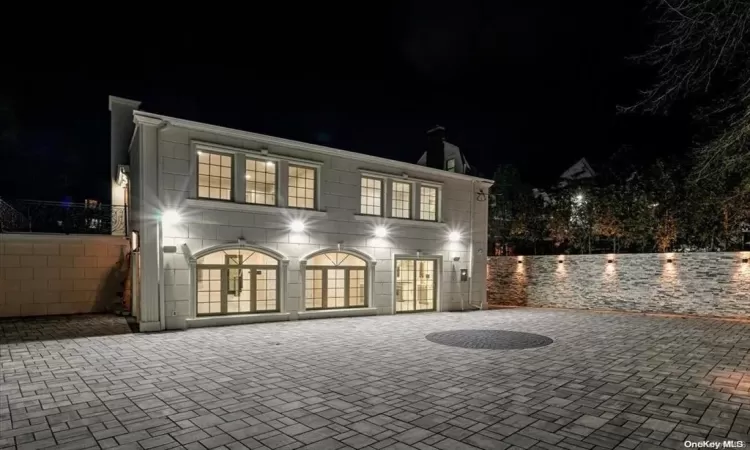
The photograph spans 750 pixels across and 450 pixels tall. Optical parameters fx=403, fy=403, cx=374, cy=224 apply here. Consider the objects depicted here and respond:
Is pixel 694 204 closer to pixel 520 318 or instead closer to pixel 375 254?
pixel 520 318

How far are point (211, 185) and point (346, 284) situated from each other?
514cm

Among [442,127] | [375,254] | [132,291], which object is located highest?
[442,127]

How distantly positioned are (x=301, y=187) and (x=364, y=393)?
826 cm

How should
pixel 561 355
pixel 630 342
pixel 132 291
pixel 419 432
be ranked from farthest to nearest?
1. pixel 132 291
2. pixel 630 342
3. pixel 561 355
4. pixel 419 432

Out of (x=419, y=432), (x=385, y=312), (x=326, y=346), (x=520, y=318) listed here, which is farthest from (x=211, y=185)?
(x=520, y=318)

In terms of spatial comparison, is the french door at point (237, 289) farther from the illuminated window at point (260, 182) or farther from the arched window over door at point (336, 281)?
the illuminated window at point (260, 182)

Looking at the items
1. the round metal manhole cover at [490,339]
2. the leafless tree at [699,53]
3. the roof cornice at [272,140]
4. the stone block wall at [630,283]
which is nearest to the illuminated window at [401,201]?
the roof cornice at [272,140]

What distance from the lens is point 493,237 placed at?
2195 cm

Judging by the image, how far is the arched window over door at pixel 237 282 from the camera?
35.2 feet

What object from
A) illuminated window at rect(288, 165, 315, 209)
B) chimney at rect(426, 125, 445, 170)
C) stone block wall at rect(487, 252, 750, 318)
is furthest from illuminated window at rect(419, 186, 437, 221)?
stone block wall at rect(487, 252, 750, 318)

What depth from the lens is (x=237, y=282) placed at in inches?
443

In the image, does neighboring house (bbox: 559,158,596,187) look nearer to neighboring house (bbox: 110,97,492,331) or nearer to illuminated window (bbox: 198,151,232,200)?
neighboring house (bbox: 110,97,492,331)

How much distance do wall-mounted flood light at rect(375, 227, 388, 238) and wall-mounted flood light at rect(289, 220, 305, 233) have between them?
274cm

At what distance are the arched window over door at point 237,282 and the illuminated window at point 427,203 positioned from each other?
19.6 feet
